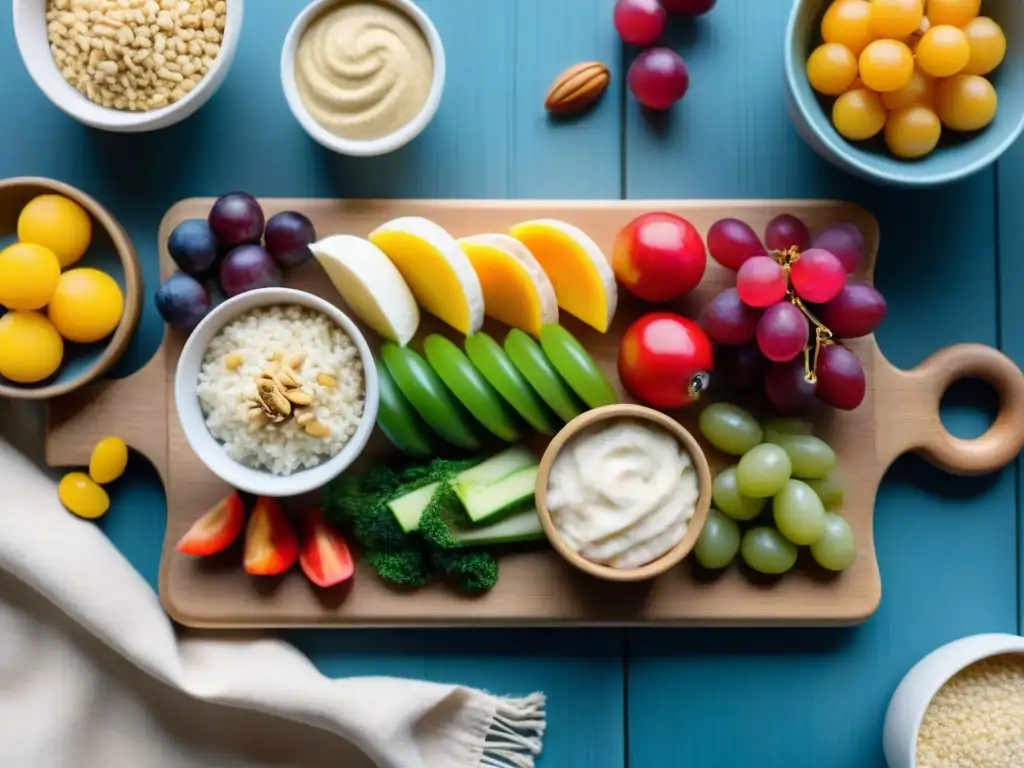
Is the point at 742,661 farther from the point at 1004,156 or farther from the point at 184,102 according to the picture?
the point at 184,102

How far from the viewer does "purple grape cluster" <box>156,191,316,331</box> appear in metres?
1.21

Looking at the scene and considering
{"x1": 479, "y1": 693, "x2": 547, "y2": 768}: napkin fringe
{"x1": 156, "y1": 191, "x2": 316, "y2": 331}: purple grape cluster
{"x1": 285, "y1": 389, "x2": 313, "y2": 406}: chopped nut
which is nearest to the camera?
{"x1": 285, "y1": 389, "x2": 313, "y2": 406}: chopped nut

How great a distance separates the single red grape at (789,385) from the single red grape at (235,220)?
0.66 meters

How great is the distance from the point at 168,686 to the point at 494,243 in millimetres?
717

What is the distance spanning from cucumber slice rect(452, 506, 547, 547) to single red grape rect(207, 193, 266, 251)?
1.47ft

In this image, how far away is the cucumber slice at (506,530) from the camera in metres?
1.22

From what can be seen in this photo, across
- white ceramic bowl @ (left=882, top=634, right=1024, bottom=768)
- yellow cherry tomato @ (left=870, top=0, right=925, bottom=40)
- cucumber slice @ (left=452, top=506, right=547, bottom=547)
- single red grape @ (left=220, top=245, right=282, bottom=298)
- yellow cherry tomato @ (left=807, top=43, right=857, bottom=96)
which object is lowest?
white ceramic bowl @ (left=882, top=634, right=1024, bottom=768)

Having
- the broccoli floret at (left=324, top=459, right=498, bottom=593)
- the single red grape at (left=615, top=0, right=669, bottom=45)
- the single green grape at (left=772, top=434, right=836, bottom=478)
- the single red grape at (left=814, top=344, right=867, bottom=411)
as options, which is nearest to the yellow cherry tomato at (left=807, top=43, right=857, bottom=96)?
the single red grape at (left=615, top=0, right=669, bottom=45)

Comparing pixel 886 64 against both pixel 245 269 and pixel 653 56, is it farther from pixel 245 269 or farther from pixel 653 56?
pixel 245 269

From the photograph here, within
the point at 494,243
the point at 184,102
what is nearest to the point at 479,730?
the point at 494,243

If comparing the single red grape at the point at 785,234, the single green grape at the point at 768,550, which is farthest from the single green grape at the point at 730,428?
the single red grape at the point at 785,234

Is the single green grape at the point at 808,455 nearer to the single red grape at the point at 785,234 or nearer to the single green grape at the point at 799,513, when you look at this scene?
Answer: the single green grape at the point at 799,513

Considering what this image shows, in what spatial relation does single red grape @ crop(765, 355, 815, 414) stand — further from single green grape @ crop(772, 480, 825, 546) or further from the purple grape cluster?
the purple grape cluster

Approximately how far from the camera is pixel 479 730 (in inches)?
51.5
